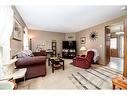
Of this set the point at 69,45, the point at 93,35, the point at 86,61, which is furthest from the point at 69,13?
the point at 69,45

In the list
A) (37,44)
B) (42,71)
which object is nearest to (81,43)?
(37,44)

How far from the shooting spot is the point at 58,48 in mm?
8828

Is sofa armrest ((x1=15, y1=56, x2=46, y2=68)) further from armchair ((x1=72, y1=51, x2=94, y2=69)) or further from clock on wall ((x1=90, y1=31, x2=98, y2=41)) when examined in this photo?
clock on wall ((x1=90, y1=31, x2=98, y2=41))

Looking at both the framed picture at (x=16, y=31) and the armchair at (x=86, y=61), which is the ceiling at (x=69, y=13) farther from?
the armchair at (x=86, y=61)

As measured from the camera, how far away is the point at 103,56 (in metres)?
5.50

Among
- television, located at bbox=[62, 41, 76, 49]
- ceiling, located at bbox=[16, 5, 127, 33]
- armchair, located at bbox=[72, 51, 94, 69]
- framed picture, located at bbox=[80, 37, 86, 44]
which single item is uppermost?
ceiling, located at bbox=[16, 5, 127, 33]

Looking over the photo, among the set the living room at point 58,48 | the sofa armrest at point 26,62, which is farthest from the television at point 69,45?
the sofa armrest at point 26,62

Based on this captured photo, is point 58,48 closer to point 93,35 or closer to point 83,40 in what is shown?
point 83,40

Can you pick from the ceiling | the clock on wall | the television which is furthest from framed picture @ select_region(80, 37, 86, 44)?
the ceiling

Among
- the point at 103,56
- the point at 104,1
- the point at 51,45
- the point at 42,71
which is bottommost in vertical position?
the point at 42,71

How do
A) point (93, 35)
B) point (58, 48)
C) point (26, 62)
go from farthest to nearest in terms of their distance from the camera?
point (58, 48) → point (93, 35) → point (26, 62)

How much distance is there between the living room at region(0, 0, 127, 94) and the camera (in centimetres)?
263

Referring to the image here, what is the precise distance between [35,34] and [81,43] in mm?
3728
